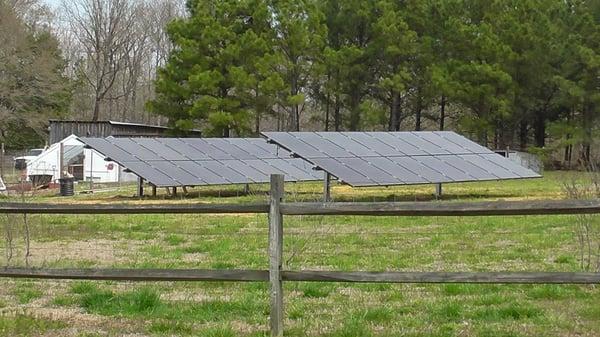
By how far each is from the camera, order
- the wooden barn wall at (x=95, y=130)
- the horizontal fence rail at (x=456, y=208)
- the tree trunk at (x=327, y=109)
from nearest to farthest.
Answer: the horizontal fence rail at (x=456, y=208) → the wooden barn wall at (x=95, y=130) → the tree trunk at (x=327, y=109)

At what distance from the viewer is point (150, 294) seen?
6.77 metres

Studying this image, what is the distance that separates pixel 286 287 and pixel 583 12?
37.7 metres

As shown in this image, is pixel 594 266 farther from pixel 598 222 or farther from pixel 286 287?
pixel 286 287

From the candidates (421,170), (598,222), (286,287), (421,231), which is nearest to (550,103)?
(421,170)

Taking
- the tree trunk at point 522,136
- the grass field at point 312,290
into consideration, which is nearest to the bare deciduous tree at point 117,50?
the tree trunk at point 522,136

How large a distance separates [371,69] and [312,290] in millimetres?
37406

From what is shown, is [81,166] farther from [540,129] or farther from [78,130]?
[540,129]

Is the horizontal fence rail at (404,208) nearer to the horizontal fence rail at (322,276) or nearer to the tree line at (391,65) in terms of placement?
the horizontal fence rail at (322,276)

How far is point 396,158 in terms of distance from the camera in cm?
2266

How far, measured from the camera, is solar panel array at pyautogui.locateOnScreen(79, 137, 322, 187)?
2214 cm

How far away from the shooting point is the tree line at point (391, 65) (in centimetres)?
3884

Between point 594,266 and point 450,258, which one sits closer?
point 594,266

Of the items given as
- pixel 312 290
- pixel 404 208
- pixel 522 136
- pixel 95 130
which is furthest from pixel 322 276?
pixel 522 136

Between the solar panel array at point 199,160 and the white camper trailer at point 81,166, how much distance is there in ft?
26.7
